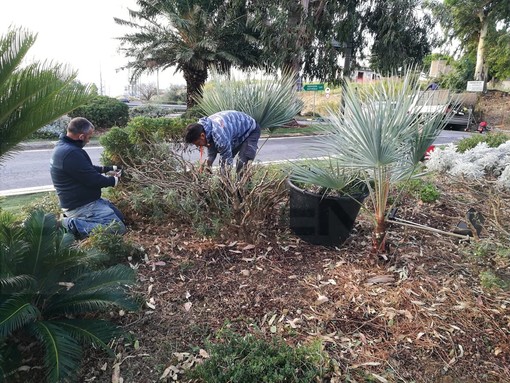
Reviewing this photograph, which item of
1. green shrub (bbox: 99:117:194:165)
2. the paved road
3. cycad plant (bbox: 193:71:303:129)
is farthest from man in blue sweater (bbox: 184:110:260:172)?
green shrub (bbox: 99:117:194:165)

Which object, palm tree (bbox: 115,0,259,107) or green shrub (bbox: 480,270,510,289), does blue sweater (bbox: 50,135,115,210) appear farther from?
palm tree (bbox: 115,0,259,107)

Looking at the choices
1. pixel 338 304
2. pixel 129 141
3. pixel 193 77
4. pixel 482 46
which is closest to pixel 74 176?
pixel 129 141

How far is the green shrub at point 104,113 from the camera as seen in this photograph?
14641 mm

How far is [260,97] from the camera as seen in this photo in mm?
5297

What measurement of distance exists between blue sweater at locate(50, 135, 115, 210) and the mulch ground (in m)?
0.79

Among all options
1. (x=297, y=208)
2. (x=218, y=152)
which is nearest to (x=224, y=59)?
(x=218, y=152)

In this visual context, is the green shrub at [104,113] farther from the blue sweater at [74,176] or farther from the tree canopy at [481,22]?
the tree canopy at [481,22]

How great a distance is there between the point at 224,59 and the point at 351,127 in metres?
14.0

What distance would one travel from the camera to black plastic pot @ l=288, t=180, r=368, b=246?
3418 millimetres

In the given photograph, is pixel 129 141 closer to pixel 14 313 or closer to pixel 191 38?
pixel 14 313

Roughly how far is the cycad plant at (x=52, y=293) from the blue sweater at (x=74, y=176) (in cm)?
126

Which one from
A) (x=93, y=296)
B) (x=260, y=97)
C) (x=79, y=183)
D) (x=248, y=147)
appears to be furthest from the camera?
(x=260, y=97)

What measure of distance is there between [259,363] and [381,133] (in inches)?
73.2

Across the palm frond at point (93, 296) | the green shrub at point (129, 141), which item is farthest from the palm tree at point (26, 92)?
the green shrub at point (129, 141)
